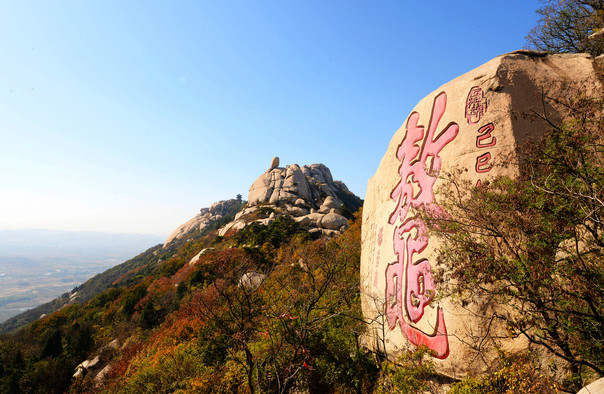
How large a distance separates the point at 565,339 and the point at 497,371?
2.90 feet

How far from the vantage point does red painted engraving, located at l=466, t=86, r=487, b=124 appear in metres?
4.48

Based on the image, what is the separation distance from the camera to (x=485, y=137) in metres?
4.30

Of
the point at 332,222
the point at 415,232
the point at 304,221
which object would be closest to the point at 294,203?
the point at 304,221

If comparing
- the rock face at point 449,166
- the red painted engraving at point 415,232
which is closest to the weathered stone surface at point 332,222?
the rock face at point 449,166

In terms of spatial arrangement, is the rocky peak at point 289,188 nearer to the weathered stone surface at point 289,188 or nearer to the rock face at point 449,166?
the weathered stone surface at point 289,188

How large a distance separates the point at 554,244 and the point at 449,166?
1.93 m

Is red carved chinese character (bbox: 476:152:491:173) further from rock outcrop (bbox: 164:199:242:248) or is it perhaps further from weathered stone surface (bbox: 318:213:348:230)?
rock outcrop (bbox: 164:199:242:248)

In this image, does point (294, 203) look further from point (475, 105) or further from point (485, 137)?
point (485, 137)

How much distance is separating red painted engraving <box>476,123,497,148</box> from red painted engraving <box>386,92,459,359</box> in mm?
429

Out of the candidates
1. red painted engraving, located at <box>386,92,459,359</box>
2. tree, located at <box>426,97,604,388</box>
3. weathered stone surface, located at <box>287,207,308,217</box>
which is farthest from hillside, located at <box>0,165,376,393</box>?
tree, located at <box>426,97,604,388</box>

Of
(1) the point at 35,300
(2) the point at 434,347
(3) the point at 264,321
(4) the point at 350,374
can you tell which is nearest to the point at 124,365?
(3) the point at 264,321

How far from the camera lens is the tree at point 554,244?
2652 mm

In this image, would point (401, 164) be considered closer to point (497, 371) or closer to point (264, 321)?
point (497, 371)

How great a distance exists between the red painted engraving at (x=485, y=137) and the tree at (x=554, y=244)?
2.58ft
